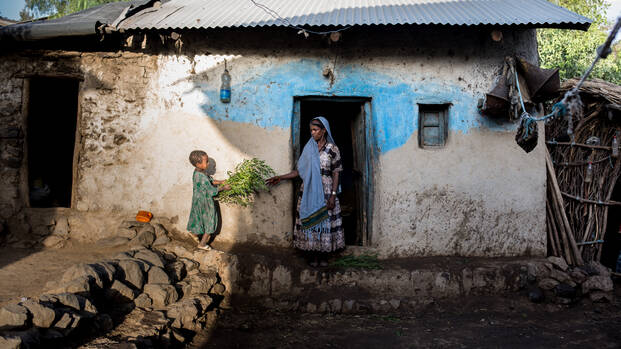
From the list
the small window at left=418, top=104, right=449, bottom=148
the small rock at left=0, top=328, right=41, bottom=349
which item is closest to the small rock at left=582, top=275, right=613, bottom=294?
the small window at left=418, top=104, right=449, bottom=148

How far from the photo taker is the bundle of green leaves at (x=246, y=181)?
461 cm

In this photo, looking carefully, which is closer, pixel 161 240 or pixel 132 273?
pixel 132 273

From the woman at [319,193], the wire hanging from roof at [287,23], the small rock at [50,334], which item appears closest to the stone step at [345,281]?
the woman at [319,193]

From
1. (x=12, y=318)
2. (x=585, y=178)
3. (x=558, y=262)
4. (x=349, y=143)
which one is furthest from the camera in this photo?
(x=349, y=143)

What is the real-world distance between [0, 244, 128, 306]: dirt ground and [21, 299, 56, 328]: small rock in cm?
64

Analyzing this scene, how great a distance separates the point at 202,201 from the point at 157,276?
0.99 metres

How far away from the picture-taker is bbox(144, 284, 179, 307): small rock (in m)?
3.86

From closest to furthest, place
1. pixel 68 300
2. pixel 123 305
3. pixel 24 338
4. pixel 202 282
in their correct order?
pixel 24 338 → pixel 68 300 → pixel 123 305 → pixel 202 282

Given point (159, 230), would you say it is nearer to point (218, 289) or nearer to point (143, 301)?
point (218, 289)

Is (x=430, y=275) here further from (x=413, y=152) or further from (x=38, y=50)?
(x=38, y=50)

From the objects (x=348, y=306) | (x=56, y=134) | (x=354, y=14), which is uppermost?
(x=354, y=14)

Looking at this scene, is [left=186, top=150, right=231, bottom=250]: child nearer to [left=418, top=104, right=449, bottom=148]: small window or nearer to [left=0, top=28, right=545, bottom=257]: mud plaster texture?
[left=0, top=28, right=545, bottom=257]: mud plaster texture

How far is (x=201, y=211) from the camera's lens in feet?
15.6

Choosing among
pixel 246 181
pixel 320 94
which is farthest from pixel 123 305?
pixel 320 94
